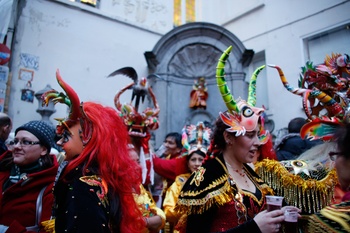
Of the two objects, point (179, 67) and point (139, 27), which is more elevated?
point (139, 27)

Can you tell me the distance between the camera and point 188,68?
384 inches

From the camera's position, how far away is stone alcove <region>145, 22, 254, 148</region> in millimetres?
8914

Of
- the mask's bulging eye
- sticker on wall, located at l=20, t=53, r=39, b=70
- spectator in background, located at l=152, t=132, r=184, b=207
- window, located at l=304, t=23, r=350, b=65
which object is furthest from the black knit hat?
window, located at l=304, t=23, r=350, b=65

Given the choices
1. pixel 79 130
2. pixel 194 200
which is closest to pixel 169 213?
pixel 194 200

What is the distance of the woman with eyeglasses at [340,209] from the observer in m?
1.17

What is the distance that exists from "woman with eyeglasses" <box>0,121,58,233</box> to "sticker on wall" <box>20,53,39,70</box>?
5502mm

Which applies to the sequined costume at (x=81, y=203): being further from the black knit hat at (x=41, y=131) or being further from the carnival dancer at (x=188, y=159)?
the carnival dancer at (x=188, y=159)

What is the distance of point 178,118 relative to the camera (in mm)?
9258

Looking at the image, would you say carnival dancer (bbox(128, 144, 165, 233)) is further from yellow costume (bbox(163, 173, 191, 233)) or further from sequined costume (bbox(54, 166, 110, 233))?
sequined costume (bbox(54, 166, 110, 233))

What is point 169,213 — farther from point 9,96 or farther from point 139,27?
point 139,27

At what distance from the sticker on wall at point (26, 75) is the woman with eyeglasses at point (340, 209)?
7.67 meters

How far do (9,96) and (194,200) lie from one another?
6.86m

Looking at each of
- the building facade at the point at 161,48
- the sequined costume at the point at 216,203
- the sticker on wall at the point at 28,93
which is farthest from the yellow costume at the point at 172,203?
the sticker on wall at the point at 28,93

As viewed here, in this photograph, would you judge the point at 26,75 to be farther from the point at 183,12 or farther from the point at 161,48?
the point at 183,12
